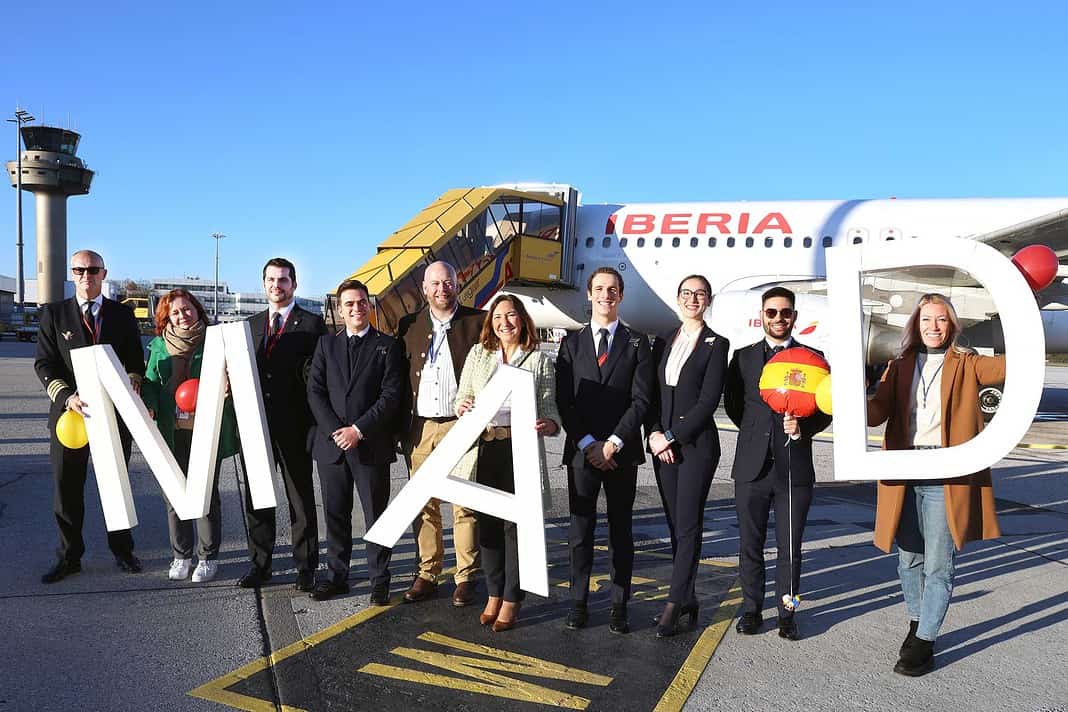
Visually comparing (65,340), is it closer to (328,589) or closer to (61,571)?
(61,571)

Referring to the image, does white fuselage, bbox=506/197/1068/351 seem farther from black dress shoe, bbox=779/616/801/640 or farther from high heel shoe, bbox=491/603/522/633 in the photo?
high heel shoe, bbox=491/603/522/633

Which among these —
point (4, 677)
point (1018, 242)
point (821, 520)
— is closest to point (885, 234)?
point (1018, 242)

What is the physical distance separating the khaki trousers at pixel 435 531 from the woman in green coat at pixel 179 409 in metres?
1.18

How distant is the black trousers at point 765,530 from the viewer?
13.3 feet

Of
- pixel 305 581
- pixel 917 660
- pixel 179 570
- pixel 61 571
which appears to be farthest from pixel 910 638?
pixel 61 571

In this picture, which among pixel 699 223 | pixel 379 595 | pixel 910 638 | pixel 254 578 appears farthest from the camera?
pixel 699 223

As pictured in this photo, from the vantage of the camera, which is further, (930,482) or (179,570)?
(179,570)

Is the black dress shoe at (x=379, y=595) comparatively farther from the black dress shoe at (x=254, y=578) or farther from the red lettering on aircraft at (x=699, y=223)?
the red lettering on aircraft at (x=699, y=223)

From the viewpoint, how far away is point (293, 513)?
4719 millimetres

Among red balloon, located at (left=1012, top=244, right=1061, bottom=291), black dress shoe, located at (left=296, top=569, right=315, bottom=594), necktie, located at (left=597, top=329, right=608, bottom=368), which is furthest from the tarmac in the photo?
red balloon, located at (left=1012, top=244, right=1061, bottom=291)

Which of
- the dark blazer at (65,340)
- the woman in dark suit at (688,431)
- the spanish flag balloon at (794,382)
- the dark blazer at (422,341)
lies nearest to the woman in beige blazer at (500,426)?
the dark blazer at (422,341)

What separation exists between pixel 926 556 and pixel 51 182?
222 feet

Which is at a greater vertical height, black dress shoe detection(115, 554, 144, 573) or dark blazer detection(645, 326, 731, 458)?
dark blazer detection(645, 326, 731, 458)

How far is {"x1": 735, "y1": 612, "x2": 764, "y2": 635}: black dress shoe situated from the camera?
4086mm
